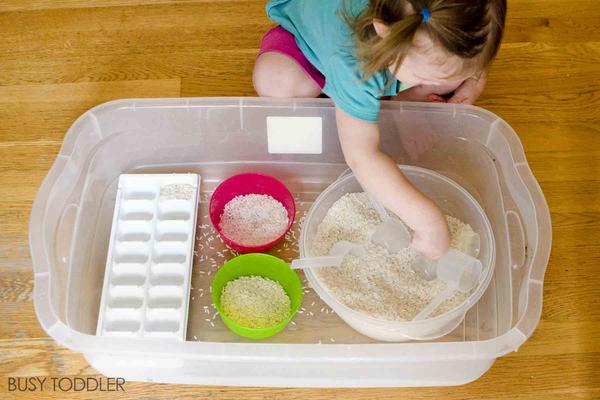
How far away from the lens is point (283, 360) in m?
0.82

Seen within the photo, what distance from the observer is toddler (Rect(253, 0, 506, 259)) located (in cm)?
68

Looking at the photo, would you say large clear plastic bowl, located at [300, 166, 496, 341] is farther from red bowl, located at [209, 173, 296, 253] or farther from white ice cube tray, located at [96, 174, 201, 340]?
white ice cube tray, located at [96, 174, 201, 340]

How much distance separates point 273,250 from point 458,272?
28 centimetres

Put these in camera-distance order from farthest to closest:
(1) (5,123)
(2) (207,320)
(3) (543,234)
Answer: (1) (5,123)
(2) (207,320)
(3) (543,234)

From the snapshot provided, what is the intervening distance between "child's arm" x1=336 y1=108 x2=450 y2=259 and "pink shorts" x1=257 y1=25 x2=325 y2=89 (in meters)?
0.14

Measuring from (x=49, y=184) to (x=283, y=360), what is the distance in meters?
0.41

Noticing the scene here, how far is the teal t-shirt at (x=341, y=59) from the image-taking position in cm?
83

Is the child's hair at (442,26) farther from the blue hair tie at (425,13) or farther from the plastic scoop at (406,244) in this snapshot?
the plastic scoop at (406,244)

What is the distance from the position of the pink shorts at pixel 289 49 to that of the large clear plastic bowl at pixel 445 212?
0.55 ft

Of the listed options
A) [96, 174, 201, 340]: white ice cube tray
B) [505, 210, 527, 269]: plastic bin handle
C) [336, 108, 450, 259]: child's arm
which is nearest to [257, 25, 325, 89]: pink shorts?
[336, 108, 450, 259]: child's arm

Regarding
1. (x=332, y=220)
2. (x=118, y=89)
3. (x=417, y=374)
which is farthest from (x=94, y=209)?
(x=417, y=374)

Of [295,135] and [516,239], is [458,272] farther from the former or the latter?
[295,135]

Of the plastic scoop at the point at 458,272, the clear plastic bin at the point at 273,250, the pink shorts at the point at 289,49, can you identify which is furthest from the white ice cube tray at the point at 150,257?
the plastic scoop at the point at 458,272

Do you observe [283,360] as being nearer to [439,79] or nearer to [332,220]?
[332,220]
